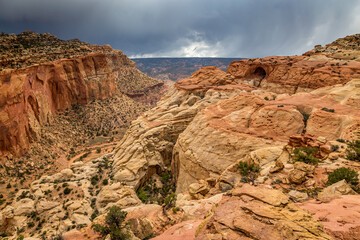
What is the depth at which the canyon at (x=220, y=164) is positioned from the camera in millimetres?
8391

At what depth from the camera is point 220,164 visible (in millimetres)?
23641

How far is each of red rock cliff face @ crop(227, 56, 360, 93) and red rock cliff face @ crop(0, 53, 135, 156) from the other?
173ft

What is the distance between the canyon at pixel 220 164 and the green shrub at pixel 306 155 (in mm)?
89

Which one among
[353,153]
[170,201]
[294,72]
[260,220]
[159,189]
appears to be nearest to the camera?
[260,220]

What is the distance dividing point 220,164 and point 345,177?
13488mm

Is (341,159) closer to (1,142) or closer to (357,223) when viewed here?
(357,223)

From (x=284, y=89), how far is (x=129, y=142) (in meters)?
41.4

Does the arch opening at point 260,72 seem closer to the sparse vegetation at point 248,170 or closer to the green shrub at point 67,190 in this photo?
the sparse vegetation at point 248,170

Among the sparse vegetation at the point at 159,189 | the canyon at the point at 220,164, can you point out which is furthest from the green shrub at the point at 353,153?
the sparse vegetation at the point at 159,189

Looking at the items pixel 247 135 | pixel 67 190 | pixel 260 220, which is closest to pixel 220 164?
pixel 247 135

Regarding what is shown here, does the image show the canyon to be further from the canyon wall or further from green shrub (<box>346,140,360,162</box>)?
the canyon wall

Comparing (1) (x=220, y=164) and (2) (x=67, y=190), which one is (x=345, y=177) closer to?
(1) (x=220, y=164)

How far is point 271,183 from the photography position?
13742 mm

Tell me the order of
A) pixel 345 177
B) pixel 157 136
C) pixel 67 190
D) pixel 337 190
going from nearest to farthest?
1. pixel 337 190
2. pixel 345 177
3. pixel 67 190
4. pixel 157 136
